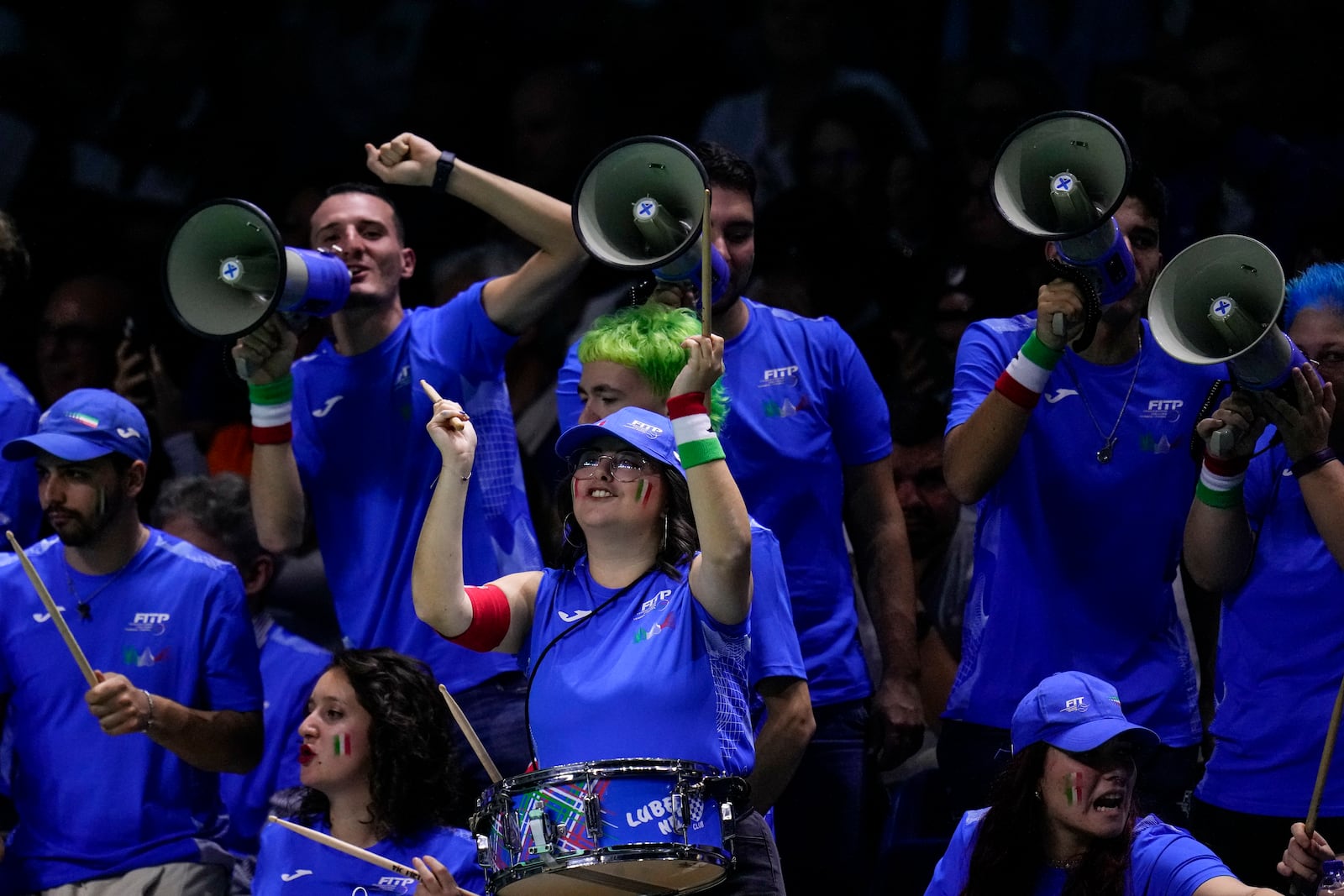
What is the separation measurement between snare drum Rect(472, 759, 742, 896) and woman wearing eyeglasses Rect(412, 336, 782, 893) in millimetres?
121

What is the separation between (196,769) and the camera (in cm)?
469

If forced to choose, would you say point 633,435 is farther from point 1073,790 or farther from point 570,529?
point 1073,790

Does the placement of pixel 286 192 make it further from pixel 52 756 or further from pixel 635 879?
pixel 635 879

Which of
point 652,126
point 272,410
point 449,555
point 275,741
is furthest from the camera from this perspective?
point 652,126

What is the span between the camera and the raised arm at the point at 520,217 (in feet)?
14.7

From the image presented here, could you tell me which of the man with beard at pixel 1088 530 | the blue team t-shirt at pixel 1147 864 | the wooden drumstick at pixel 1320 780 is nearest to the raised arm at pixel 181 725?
the man with beard at pixel 1088 530

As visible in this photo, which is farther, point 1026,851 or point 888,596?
point 888,596

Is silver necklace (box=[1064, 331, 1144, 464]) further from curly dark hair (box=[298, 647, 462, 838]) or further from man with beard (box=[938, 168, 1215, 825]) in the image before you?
curly dark hair (box=[298, 647, 462, 838])

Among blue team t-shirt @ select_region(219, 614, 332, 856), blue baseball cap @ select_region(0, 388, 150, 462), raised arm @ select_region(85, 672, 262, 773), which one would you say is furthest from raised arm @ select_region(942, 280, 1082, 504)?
blue baseball cap @ select_region(0, 388, 150, 462)

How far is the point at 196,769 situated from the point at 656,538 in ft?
5.72

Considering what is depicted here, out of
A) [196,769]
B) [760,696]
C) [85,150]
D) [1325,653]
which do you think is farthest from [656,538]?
[85,150]

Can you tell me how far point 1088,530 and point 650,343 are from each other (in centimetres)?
105

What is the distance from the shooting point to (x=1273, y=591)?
159 inches

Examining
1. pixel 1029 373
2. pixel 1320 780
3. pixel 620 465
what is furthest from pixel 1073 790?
pixel 620 465
